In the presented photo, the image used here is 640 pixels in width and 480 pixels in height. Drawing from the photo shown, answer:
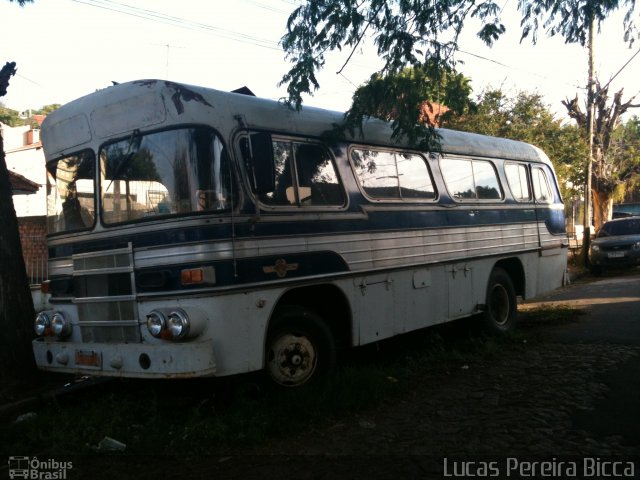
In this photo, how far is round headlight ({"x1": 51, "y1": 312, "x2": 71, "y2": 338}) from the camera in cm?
552

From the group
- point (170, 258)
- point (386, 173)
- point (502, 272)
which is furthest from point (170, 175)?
point (502, 272)

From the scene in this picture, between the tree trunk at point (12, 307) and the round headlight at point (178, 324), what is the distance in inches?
99.1

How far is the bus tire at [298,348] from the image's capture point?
5242 mm

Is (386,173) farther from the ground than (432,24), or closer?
closer

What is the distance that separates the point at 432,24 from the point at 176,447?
4713mm

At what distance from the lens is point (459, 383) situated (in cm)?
605

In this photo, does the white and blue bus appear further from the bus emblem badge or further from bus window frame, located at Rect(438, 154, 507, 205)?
bus window frame, located at Rect(438, 154, 507, 205)

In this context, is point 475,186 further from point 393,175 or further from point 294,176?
point 294,176

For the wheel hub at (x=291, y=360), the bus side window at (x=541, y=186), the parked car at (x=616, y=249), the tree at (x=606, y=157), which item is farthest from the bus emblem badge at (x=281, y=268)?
the tree at (x=606, y=157)

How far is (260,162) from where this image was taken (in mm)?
4934

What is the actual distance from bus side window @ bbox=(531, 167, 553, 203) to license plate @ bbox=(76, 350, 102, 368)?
682 centimetres

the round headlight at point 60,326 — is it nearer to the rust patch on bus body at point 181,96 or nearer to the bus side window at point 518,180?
the rust patch on bus body at point 181,96

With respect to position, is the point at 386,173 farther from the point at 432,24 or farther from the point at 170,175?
the point at 170,175

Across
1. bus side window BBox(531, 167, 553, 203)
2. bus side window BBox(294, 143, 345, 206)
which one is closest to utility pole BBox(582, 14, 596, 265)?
bus side window BBox(531, 167, 553, 203)
